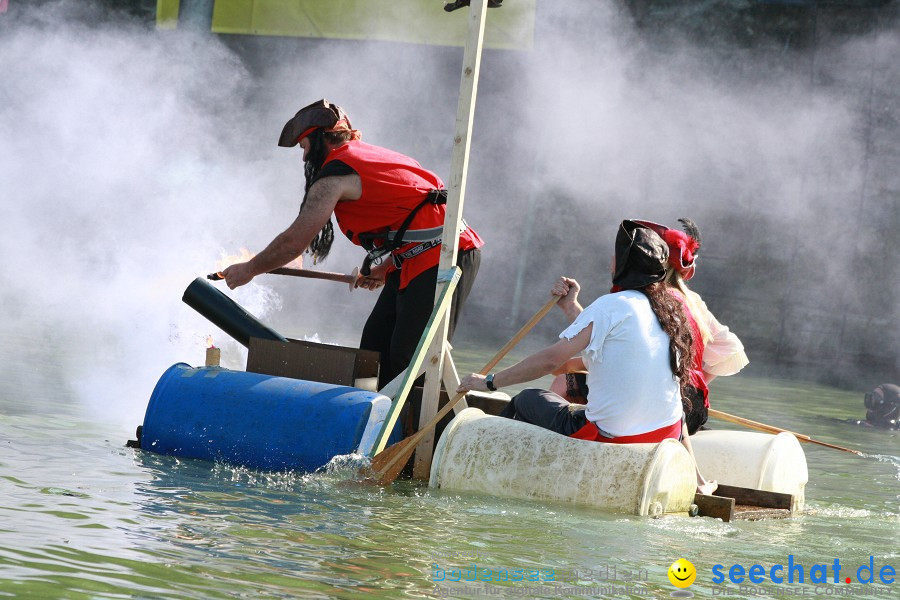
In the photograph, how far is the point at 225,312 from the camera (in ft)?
20.7

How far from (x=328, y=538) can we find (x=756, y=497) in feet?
8.18

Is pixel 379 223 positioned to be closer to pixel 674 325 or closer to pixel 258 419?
pixel 258 419

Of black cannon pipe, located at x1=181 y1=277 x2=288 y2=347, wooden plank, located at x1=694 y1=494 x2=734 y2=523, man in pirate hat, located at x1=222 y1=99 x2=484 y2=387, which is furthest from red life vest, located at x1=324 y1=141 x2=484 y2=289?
wooden plank, located at x1=694 y1=494 x2=734 y2=523

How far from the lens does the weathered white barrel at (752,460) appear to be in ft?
20.3

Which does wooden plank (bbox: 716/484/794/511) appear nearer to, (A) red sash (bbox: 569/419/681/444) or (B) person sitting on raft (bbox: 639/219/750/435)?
(B) person sitting on raft (bbox: 639/219/750/435)

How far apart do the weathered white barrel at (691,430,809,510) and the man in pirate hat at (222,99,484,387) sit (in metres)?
1.50

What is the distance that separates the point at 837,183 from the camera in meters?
14.2

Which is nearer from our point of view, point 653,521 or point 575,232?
point 653,521

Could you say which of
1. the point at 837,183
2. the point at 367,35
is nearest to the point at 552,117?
the point at 367,35

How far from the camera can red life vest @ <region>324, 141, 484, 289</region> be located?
578 cm

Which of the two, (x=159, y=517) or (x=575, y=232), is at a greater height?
(x=575, y=232)

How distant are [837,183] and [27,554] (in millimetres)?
12079

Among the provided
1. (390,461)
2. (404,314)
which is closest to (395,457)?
(390,461)

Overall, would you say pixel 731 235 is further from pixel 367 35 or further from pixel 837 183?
pixel 367 35
